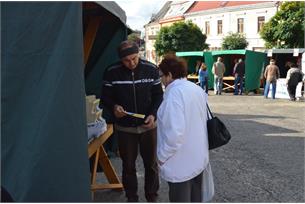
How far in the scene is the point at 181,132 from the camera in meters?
3.46

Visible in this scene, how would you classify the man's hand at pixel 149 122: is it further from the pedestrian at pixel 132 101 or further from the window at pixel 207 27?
the window at pixel 207 27

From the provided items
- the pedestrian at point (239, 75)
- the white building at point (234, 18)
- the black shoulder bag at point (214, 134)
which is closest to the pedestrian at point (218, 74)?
the pedestrian at point (239, 75)

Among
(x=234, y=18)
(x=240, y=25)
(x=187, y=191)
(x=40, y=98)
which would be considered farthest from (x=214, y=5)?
(x=40, y=98)

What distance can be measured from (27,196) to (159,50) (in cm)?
4658

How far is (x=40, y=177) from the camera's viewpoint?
334 cm

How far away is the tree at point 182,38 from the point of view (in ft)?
154

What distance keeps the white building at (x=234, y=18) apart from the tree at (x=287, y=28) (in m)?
8.86

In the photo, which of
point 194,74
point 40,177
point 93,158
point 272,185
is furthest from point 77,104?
point 194,74

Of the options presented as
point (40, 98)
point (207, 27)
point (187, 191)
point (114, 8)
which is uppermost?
point (207, 27)

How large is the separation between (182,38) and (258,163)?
4081 centimetres

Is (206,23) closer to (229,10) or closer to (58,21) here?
(229,10)

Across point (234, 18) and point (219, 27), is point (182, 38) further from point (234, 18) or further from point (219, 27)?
point (219, 27)

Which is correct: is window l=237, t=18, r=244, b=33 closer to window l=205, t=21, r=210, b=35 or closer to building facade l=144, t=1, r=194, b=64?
window l=205, t=21, r=210, b=35

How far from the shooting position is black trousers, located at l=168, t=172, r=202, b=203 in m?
3.68
